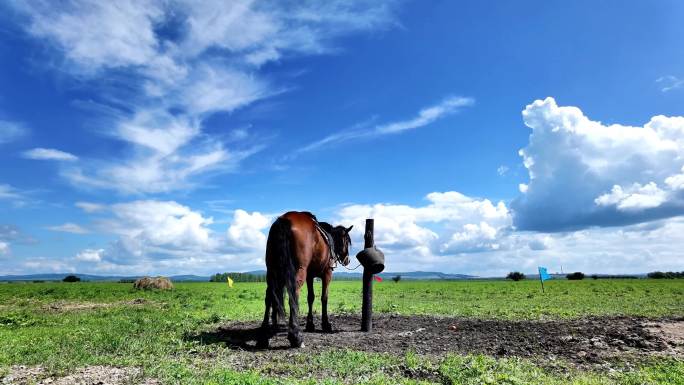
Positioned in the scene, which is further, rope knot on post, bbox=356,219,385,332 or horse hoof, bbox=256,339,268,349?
rope knot on post, bbox=356,219,385,332

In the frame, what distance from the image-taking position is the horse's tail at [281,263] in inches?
432

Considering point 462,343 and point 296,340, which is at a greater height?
point 296,340

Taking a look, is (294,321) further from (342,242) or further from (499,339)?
(499,339)

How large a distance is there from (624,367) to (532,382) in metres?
3.03

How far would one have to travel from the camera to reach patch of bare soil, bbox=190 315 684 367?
407 inches

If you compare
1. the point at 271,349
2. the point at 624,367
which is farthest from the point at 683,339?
the point at 271,349

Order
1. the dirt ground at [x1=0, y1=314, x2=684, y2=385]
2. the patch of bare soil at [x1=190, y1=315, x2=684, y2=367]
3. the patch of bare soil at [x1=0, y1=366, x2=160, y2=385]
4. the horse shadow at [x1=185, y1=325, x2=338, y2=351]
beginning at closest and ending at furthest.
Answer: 1. the patch of bare soil at [x1=0, y1=366, x2=160, y2=385]
2. the dirt ground at [x1=0, y1=314, x2=684, y2=385]
3. the patch of bare soil at [x1=190, y1=315, x2=684, y2=367]
4. the horse shadow at [x1=185, y1=325, x2=338, y2=351]

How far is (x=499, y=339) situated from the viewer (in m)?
12.0

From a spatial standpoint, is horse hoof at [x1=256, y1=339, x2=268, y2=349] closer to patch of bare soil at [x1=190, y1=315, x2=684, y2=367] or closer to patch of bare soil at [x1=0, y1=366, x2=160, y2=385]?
patch of bare soil at [x1=190, y1=315, x2=684, y2=367]

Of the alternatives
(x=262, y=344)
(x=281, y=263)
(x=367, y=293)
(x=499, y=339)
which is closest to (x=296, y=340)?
(x=262, y=344)

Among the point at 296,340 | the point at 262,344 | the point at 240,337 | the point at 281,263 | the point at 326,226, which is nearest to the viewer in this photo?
the point at 296,340

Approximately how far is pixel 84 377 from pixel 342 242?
8557mm

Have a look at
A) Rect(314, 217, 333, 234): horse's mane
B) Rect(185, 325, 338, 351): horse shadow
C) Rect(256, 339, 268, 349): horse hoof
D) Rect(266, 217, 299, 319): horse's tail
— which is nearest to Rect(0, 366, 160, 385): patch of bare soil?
Rect(185, 325, 338, 351): horse shadow

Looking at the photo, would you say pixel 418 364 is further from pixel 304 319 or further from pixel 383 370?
pixel 304 319
